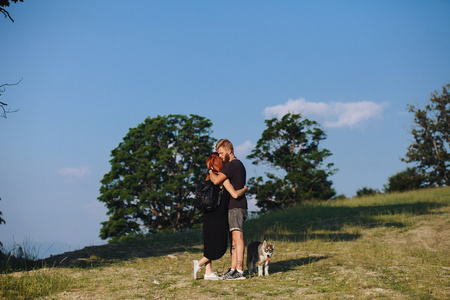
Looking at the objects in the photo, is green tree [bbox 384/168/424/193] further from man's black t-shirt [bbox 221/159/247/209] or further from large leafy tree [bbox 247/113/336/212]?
man's black t-shirt [bbox 221/159/247/209]

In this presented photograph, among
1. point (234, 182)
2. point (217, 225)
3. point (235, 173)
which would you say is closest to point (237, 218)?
point (217, 225)

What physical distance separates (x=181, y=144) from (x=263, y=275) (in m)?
23.6

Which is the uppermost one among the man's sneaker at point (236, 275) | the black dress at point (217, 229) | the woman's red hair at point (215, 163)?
the woman's red hair at point (215, 163)

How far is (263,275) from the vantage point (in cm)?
882

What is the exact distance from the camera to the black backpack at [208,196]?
25.1ft

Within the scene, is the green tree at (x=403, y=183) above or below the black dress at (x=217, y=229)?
above

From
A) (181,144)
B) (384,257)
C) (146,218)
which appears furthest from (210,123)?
(384,257)

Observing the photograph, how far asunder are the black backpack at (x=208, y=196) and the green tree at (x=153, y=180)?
71.9ft

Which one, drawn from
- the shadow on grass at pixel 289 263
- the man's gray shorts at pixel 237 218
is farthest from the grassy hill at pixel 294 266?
the man's gray shorts at pixel 237 218

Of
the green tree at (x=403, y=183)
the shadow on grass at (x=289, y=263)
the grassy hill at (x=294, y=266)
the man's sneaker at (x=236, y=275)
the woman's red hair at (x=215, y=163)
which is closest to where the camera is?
the grassy hill at (x=294, y=266)

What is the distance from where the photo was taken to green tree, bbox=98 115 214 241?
98.5ft

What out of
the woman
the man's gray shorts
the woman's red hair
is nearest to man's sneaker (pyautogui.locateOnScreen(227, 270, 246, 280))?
the woman

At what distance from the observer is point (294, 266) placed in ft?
33.7

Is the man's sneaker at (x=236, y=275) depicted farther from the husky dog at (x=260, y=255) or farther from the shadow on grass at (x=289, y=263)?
the shadow on grass at (x=289, y=263)
